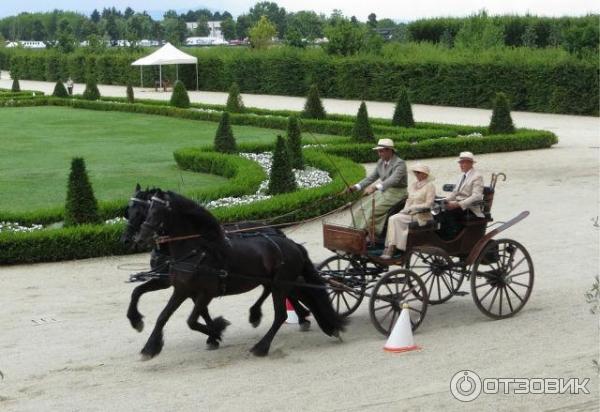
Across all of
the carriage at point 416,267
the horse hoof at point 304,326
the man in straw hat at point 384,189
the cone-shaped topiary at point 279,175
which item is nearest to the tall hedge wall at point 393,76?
the cone-shaped topiary at point 279,175

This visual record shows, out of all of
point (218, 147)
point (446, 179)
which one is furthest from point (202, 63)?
point (446, 179)

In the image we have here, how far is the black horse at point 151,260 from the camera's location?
324 inches

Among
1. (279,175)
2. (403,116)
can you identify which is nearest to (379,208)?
(279,175)

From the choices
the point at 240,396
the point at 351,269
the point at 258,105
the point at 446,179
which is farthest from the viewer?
the point at 258,105

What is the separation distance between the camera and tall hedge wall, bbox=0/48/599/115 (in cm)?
3356

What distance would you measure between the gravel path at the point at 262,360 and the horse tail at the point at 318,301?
0.62ft

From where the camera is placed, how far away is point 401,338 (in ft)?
28.4

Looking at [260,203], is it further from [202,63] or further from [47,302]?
[202,63]

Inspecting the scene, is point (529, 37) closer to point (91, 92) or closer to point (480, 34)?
point (480, 34)

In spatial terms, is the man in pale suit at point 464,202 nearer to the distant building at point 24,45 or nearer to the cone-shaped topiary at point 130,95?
Answer: the cone-shaped topiary at point 130,95

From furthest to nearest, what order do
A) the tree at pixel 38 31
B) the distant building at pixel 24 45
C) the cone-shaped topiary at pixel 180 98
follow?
the tree at pixel 38 31
the distant building at pixel 24 45
the cone-shaped topiary at pixel 180 98

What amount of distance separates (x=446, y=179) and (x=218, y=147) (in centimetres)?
507

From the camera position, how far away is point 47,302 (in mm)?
10695

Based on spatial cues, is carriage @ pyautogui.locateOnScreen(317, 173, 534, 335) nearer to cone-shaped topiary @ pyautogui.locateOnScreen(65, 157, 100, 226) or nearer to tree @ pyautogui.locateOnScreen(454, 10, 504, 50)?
cone-shaped topiary @ pyautogui.locateOnScreen(65, 157, 100, 226)
